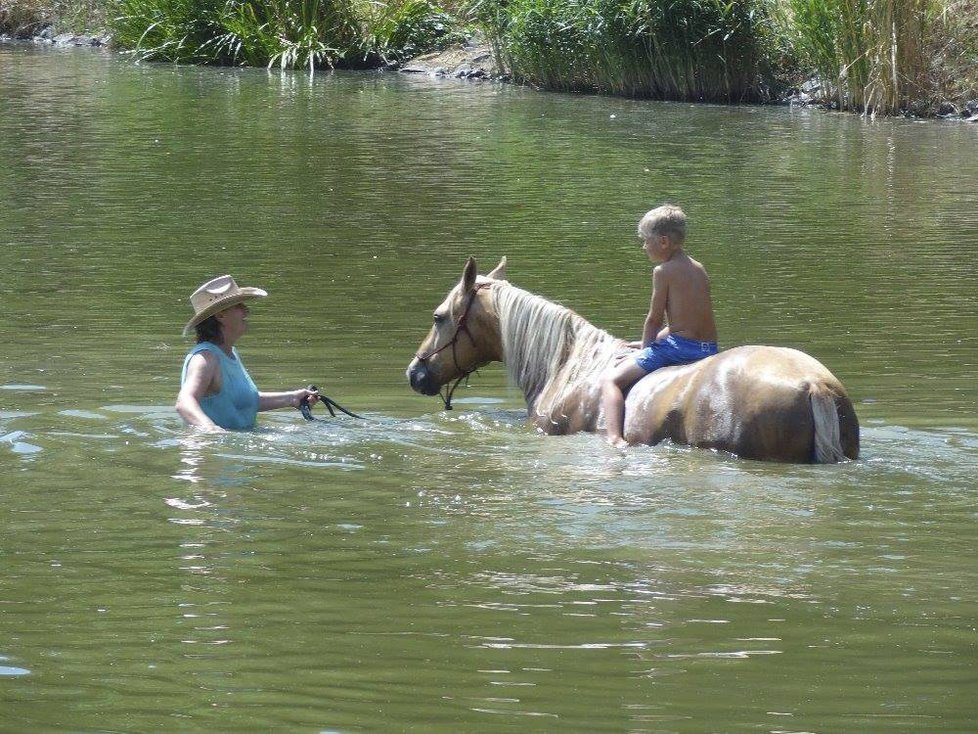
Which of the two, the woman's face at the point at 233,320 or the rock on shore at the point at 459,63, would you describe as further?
the rock on shore at the point at 459,63

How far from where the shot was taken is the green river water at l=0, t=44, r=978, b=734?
206 inches

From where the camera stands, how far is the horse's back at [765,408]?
315 inches

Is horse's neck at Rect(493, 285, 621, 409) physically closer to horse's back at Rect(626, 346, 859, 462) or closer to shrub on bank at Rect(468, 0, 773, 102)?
horse's back at Rect(626, 346, 859, 462)

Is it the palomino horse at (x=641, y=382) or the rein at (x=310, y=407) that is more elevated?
the palomino horse at (x=641, y=382)

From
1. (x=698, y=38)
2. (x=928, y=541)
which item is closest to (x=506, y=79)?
(x=698, y=38)

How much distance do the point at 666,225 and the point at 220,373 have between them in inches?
93.7

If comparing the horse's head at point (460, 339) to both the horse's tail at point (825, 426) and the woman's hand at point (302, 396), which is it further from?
the horse's tail at point (825, 426)

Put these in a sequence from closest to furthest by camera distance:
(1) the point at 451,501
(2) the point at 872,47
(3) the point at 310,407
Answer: (1) the point at 451,501 → (3) the point at 310,407 → (2) the point at 872,47

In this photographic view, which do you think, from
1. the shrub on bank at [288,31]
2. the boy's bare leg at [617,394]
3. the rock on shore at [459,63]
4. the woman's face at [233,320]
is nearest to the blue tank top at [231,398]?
the woman's face at [233,320]

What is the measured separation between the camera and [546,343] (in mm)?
9500

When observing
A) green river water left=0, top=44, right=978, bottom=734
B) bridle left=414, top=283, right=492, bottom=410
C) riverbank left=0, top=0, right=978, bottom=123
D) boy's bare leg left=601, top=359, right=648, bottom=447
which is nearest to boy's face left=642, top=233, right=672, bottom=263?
boy's bare leg left=601, top=359, right=648, bottom=447

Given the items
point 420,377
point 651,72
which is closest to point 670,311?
point 420,377

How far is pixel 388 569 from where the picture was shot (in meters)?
6.54

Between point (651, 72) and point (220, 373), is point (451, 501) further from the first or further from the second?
point (651, 72)
